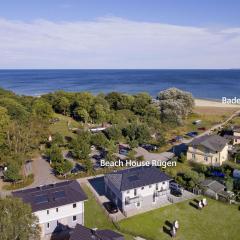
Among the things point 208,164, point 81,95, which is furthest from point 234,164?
point 81,95

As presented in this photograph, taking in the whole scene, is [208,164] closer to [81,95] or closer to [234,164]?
[234,164]

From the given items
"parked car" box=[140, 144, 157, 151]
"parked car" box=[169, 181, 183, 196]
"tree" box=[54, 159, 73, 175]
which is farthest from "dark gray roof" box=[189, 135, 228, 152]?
"tree" box=[54, 159, 73, 175]

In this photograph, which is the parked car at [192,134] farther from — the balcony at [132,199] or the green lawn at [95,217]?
the green lawn at [95,217]

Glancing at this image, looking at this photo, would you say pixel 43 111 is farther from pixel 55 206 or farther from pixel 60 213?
pixel 55 206

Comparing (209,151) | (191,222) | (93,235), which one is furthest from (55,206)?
(209,151)

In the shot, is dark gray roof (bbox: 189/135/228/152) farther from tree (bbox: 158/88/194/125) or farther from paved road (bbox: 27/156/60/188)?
paved road (bbox: 27/156/60/188)

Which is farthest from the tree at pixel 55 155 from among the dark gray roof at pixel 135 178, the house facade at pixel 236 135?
the house facade at pixel 236 135
